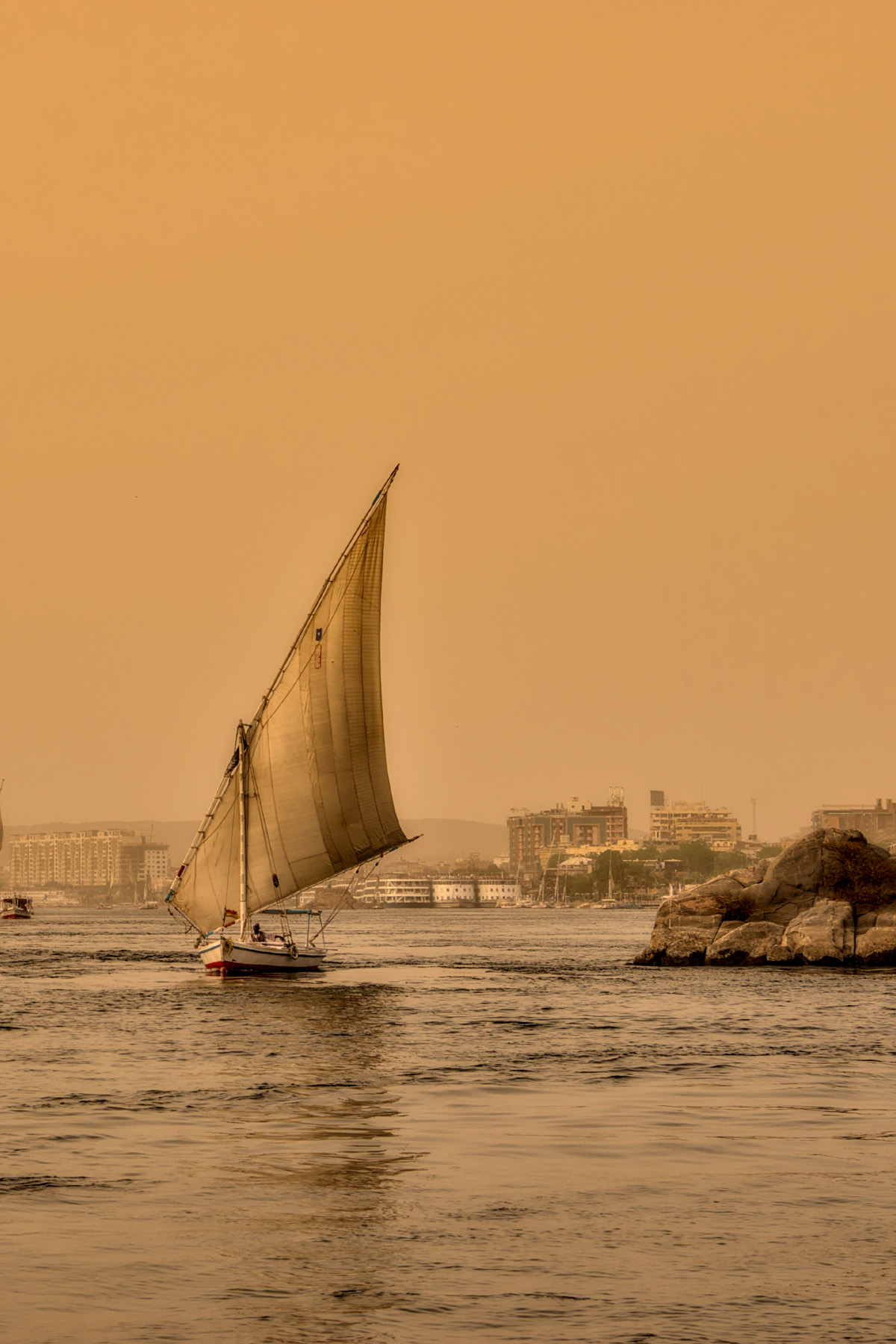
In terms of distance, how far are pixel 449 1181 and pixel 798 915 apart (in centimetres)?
6420

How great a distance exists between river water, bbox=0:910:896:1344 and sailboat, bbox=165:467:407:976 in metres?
18.7

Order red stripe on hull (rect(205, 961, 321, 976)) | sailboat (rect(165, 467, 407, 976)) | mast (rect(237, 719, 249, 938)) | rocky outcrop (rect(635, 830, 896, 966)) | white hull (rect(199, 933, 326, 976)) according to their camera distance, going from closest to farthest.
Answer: sailboat (rect(165, 467, 407, 976)), mast (rect(237, 719, 249, 938)), white hull (rect(199, 933, 326, 976)), red stripe on hull (rect(205, 961, 321, 976)), rocky outcrop (rect(635, 830, 896, 966))

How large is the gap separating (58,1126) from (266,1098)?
4767mm

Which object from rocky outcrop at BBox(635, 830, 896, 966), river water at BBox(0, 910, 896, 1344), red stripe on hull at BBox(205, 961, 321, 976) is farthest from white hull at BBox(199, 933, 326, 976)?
rocky outcrop at BBox(635, 830, 896, 966)

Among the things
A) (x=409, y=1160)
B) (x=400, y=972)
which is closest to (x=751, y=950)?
(x=400, y=972)

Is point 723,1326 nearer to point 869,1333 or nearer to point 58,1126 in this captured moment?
point 869,1333

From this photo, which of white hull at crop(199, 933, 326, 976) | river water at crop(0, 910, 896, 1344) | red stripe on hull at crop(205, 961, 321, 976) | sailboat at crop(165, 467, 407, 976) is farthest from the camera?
red stripe on hull at crop(205, 961, 321, 976)

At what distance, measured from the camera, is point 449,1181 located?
72.0 ft

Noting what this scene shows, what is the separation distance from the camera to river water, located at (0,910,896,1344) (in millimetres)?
15320

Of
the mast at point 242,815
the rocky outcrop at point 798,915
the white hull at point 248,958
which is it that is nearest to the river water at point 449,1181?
the mast at point 242,815

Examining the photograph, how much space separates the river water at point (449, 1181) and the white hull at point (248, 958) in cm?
2154

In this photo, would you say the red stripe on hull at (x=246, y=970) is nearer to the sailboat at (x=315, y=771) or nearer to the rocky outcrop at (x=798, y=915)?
the sailboat at (x=315, y=771)

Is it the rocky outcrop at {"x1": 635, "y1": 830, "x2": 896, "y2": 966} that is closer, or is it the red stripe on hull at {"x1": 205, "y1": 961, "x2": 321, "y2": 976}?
the red stripe on hull at {"x1": 205, "y1": 961, "x2": 321, "y2": 976}

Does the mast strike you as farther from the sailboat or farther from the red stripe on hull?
the red stripe on hull
